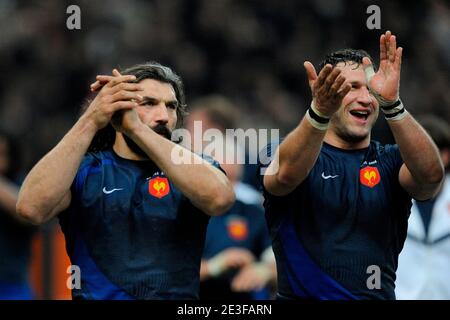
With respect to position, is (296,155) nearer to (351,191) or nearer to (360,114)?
(351,191)

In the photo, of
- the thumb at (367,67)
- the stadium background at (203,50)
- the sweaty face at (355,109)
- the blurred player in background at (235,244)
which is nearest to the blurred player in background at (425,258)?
the blurred player in background at (235,244)

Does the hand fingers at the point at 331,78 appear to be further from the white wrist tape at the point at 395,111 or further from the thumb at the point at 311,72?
the white wrist tape at the point at 395,111

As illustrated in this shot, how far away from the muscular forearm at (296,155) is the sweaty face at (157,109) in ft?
1.86

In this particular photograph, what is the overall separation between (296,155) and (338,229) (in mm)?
511

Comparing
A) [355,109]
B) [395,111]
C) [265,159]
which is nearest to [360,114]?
[355,109]

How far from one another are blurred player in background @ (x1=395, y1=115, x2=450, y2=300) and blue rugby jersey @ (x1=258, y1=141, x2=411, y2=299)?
1791 mm

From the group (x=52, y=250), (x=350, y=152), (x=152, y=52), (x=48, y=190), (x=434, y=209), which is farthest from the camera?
(x=152, y=52)

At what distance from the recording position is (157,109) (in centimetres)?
493

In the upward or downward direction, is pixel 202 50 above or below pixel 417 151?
above

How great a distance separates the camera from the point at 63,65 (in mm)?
12242

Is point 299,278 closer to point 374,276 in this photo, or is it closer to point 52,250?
point 374,276
